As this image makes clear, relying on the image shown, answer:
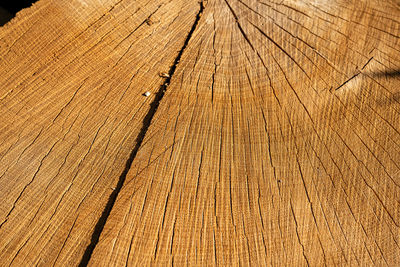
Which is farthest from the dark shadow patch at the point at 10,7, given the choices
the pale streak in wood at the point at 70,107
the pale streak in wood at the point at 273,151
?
the pale streak in wood at the point at 273,151

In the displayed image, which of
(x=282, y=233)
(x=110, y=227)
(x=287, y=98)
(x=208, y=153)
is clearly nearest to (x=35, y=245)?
(x=110, y=227)

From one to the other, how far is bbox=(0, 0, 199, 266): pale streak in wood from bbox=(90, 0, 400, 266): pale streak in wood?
0.28ft

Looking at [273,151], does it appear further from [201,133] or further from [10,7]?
[10,7]

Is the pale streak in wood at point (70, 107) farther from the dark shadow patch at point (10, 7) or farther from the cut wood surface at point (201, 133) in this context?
the dark shadow patch at point (10, 7)

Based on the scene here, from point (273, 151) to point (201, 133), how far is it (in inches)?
9.8

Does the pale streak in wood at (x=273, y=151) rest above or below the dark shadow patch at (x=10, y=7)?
below

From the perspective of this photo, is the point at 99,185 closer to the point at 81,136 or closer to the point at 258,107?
the point at 81,136

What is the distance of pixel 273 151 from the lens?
140 cm

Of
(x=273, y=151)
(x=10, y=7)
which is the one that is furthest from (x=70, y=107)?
(x=10, y=7)

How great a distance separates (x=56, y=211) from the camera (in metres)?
1.28

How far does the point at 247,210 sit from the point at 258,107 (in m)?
0.37

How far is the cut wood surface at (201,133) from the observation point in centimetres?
127

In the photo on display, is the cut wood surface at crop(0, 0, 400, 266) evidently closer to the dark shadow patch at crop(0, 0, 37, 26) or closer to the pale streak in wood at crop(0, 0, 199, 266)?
the pale streak in wood at crop(0, 0, 199, 266)

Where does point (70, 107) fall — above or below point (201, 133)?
above
